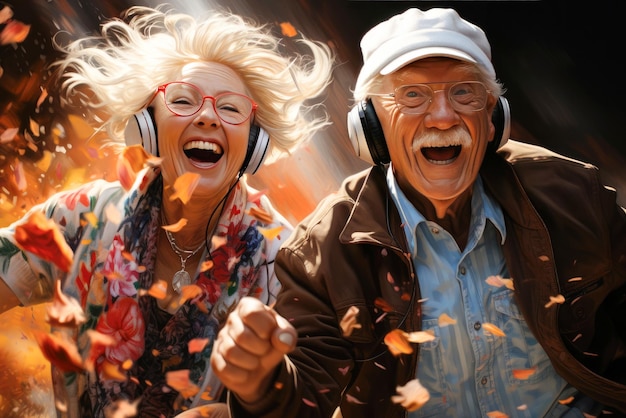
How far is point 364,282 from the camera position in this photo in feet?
8.13

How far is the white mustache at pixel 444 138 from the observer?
8.27 ft

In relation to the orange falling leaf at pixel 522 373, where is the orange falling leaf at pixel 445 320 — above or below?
above

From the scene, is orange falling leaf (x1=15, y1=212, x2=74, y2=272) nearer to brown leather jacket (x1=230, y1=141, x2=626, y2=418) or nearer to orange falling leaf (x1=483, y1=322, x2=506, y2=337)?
brown leather jacket (x1=230, y1=141, x2=626, y2=418)

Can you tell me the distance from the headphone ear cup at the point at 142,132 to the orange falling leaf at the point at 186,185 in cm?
14

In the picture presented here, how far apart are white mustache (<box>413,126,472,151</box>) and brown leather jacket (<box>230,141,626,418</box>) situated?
0.63 feet

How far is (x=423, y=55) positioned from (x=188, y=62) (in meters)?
0.98

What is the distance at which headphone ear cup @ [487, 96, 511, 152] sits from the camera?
2566mm

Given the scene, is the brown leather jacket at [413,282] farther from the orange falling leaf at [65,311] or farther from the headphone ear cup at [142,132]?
the orange falling leaf at [65,311]

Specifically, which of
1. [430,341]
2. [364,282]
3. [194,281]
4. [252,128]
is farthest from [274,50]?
[430,341]

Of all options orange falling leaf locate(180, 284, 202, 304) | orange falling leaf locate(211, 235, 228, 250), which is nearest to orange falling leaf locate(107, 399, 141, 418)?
orange falling leaf locate(180, 284, 202, 304)

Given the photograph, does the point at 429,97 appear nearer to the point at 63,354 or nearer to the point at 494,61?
the point at 494,61

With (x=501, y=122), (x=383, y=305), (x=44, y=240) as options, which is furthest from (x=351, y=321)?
(x=44, y=240)

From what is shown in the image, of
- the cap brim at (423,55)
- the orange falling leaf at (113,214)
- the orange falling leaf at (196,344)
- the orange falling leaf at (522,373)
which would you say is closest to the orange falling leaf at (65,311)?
the orange falling leaf at (113,214)

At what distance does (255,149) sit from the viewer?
2951 millimetres
